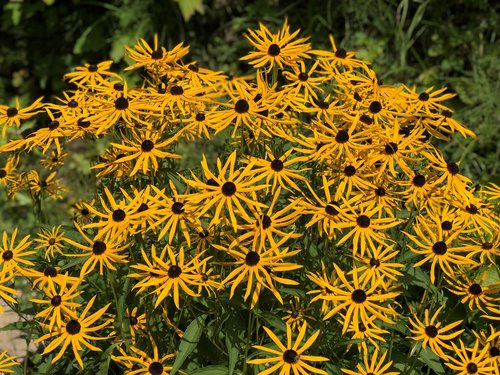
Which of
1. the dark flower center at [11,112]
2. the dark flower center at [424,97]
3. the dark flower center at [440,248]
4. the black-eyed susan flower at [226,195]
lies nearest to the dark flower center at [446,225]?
the dark flower center at [440,248]

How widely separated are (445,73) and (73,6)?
3621 mm

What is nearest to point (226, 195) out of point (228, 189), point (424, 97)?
point (228, 189)

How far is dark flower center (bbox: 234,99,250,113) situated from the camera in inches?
81.8

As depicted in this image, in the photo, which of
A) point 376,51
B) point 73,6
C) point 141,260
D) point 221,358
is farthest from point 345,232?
point 73,6

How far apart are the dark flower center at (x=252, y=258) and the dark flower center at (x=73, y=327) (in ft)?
1.97

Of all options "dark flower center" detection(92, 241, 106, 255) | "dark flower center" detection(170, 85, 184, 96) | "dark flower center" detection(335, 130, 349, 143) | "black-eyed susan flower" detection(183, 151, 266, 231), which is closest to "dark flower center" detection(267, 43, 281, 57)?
"dark flower center" detection(170, 85, 184, 96)

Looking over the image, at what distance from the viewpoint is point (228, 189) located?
1871 millimetres

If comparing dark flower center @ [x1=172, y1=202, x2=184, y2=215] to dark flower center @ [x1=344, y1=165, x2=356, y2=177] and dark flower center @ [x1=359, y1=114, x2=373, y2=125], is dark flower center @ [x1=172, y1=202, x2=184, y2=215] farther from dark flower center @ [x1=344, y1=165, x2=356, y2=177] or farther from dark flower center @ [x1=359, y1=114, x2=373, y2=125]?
dark flower center @ [x1=359, y1=114, x2=373, y2=125]

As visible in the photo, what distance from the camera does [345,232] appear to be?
2074mm

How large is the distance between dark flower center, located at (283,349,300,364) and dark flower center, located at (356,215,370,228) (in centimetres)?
45

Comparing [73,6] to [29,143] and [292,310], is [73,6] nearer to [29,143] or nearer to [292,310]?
[29,143]

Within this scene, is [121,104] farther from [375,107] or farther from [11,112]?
[375,107]

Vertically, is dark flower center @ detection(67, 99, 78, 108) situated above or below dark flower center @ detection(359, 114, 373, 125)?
above

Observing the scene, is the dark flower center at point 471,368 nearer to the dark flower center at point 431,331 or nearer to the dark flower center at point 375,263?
the dark flower center at point 431,331
